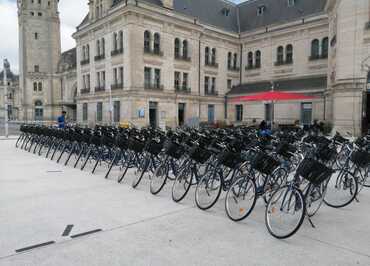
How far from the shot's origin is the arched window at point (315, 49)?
3068 centimetres

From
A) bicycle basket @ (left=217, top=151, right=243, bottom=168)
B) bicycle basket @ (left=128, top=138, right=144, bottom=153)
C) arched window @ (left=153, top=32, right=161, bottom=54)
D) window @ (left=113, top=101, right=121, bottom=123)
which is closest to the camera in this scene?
bicycle basket @ (left=217, top=151, right=243, bottom=168)

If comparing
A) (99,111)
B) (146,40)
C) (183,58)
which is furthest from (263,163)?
(99,111)

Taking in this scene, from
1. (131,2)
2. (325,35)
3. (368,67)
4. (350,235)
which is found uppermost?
(131,2)

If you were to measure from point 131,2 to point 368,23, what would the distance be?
770 inches

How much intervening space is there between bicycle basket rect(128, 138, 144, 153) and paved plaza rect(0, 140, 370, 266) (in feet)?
3.77

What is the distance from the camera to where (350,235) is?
404cm

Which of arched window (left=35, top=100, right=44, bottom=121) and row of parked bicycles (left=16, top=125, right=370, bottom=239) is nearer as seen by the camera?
row of parked bicycles (left=16, top=125, right=370, bottom=239)

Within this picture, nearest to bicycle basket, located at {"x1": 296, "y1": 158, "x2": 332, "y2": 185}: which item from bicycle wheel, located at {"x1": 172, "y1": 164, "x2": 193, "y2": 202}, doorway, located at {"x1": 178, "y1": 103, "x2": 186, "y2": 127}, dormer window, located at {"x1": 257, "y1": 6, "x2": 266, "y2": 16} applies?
bicycle wheel, located at {"x1": 172, "y1": 164, "x2": 193, "y2": 202}

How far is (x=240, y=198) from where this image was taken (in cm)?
466

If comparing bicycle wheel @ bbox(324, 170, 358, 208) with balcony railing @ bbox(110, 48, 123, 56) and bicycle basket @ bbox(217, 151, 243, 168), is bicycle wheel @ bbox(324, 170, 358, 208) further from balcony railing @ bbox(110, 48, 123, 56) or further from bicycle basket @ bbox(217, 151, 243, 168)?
balcony railing @ bbox(110, 48, 123, 56)

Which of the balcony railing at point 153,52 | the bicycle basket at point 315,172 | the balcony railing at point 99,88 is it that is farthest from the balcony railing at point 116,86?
the bicycle basket at point 315,172

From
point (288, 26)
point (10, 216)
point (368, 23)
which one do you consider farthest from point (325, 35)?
point (10, 216)

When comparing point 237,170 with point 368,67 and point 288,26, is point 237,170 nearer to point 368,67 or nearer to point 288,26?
point 368,67

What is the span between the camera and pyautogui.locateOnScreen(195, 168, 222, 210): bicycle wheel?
4.97 m
